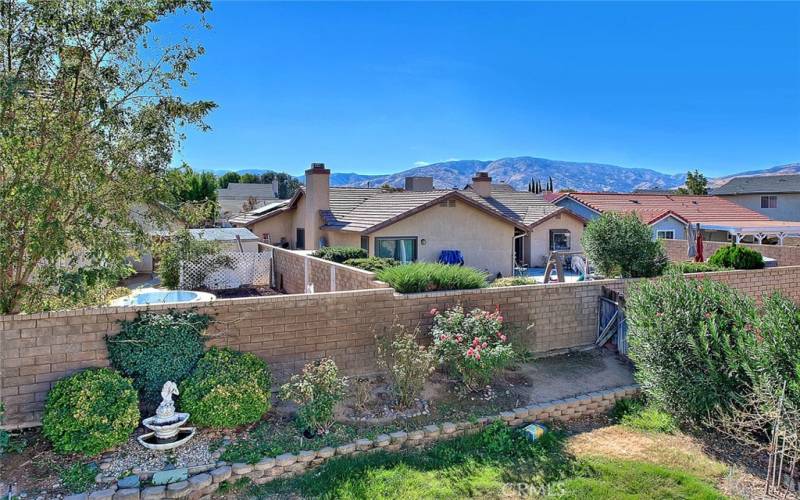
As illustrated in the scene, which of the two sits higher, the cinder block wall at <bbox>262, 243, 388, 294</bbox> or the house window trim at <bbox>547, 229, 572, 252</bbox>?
the house window trim at <bbox>547, 229, 572, 252</bbox>

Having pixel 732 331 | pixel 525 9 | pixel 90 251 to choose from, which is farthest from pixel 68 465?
pixel 525 9

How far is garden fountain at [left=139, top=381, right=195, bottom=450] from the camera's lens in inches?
242

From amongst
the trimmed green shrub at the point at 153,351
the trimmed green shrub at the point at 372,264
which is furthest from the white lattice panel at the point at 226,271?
the trimmed green shrub at the point at 153,351

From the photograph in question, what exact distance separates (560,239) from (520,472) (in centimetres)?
2242

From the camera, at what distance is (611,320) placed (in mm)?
11234

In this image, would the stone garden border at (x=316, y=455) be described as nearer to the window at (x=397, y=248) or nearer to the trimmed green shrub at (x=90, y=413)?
the trimmed green shrub at (x=90, y=413)

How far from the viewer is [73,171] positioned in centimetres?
676

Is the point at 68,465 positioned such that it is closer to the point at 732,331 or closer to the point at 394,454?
the point at 394,454

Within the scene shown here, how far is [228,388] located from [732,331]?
7.82 m

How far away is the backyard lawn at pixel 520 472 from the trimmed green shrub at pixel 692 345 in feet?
2.64

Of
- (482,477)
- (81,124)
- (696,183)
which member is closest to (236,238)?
(81,124)

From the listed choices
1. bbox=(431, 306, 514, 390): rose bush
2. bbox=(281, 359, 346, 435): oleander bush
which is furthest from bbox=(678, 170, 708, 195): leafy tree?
bbox=(281, 359, 346, 435): oleander bush

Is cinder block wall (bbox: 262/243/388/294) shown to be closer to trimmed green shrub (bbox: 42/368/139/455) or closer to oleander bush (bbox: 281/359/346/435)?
oleander bush (bbox: 281/359/346/435)

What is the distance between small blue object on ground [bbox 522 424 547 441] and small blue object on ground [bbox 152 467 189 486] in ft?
16.2
